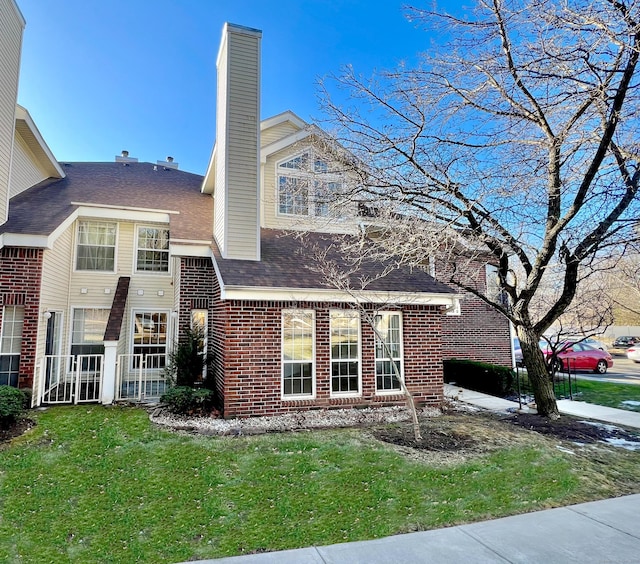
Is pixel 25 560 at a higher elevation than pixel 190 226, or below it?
below

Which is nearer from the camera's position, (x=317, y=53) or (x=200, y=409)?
(x=200, y=409)


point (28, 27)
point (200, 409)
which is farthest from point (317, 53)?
point (200, 409)

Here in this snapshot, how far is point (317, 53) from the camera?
420 inches

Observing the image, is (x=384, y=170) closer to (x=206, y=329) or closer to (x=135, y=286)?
(x=206, y=329)

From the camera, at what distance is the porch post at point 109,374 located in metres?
8.86

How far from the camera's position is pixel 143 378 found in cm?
1090

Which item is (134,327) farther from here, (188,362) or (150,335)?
(188,362)

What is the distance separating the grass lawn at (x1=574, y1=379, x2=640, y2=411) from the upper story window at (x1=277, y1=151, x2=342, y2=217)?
31.5 ft

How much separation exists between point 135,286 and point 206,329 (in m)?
2.92

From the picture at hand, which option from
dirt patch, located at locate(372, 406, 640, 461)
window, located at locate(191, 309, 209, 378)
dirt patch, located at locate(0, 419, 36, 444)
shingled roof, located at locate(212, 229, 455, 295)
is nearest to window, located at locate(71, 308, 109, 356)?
window, located at locate(191, 309, 209, 378)

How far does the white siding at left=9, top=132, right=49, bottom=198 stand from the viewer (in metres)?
10.9

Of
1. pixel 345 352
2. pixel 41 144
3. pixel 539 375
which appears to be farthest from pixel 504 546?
pixel 41 144

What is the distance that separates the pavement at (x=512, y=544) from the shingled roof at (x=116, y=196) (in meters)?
8.34

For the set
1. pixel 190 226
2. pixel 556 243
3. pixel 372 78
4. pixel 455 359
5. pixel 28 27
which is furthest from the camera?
pixel 455 359
